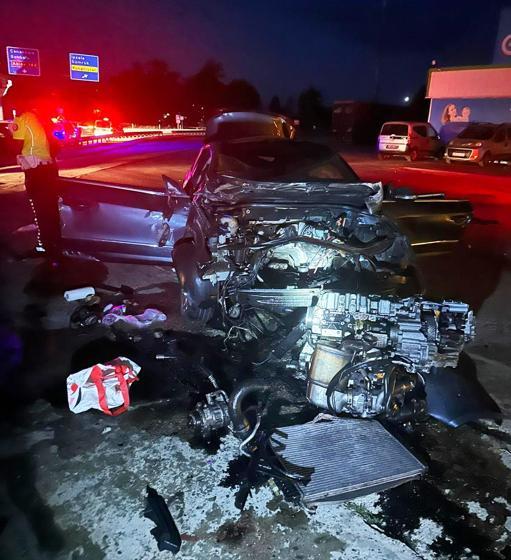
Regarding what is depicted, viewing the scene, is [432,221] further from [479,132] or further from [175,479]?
[479,132]

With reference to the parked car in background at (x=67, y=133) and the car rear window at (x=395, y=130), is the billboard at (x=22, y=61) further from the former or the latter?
the car rear window at (x=395, y=130)

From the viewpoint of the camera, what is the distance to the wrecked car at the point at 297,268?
10.4ft

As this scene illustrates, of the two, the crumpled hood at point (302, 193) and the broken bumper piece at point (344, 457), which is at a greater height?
the crumpled hood at point (302, 193)

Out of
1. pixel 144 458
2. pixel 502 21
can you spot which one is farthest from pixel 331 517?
pixel 502 21

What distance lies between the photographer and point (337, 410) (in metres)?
3.30

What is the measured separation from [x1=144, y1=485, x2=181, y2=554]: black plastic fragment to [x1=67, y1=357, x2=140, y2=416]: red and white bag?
877 millimetres

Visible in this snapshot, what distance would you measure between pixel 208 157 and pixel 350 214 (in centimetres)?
195

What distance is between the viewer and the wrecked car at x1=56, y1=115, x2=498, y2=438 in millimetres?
3184

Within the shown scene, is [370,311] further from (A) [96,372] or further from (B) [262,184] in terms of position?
→ (A) [96,372]

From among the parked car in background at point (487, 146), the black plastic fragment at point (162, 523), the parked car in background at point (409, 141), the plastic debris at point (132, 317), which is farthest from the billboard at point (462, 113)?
the black plastic fragment at point (162, 523)

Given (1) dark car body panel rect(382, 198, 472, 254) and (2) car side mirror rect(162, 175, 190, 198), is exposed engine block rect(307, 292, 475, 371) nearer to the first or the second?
(2) car side mirror rect(162, 175, 190, 198)

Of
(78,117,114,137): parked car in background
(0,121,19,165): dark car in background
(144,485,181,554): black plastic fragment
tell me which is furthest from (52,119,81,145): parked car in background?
(144,485,181,554): black plastic fragment

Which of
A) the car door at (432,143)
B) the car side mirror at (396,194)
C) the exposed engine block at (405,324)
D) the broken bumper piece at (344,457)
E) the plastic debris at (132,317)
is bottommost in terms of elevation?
the broken bumper piece at (344,457)

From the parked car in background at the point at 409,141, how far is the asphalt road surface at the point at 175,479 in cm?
1594
